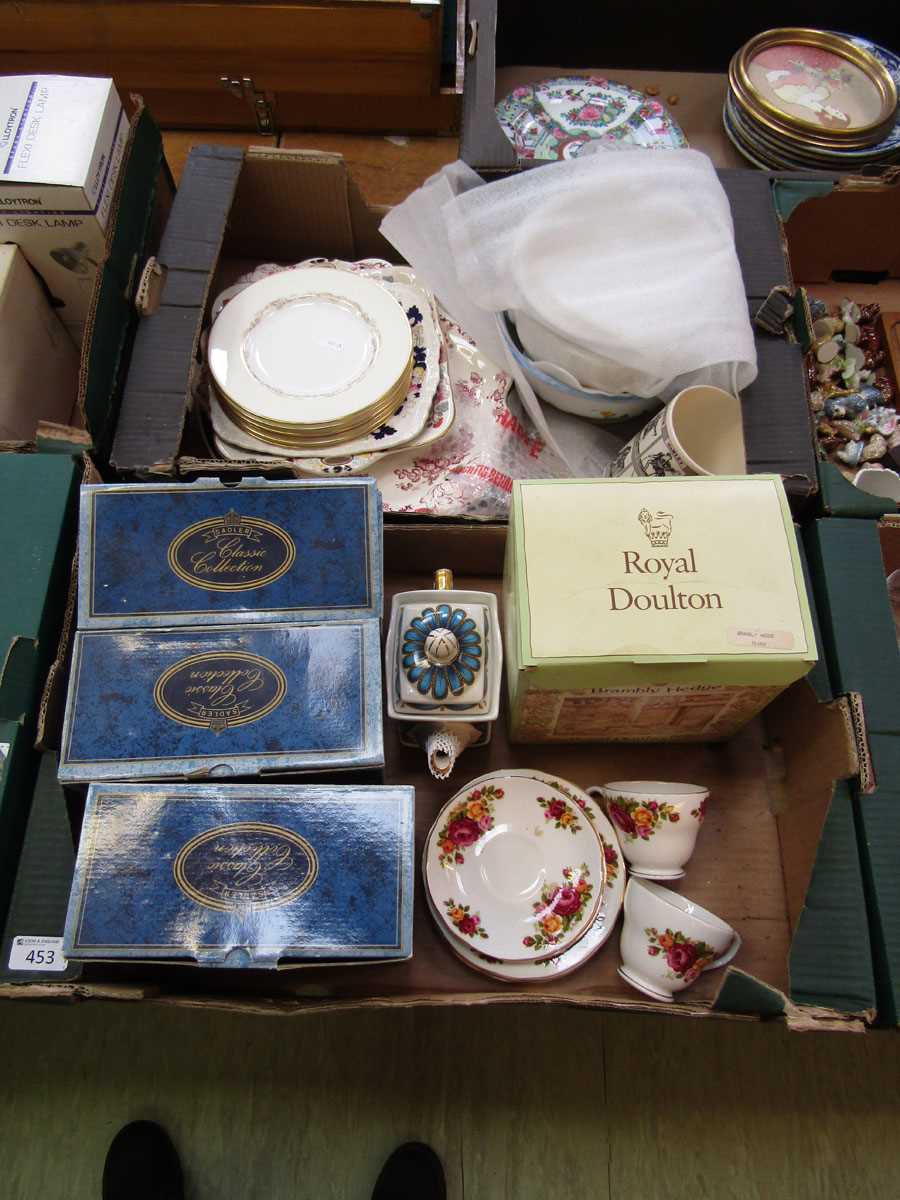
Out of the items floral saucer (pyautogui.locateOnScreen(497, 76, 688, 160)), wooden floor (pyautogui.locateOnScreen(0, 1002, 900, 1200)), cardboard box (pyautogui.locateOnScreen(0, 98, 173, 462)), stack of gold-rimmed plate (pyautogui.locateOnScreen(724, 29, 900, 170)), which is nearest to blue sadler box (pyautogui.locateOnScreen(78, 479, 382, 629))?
cardboard box (pyautogui.locateOnScreen(0, 98, 173, 462))

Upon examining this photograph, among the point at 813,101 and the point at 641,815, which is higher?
the point at 813,101

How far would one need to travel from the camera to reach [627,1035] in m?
1.18

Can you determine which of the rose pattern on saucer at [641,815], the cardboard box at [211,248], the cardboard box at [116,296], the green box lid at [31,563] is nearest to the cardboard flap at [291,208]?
the cardboard box at [211,248]

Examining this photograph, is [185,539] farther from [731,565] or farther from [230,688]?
[731,565]

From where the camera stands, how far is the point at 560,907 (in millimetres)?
929

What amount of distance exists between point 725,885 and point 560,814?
0.20 m

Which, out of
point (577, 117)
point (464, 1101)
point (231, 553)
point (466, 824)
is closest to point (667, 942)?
point (466, 824)

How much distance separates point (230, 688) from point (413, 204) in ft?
2.26

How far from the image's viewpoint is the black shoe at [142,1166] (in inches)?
41.9

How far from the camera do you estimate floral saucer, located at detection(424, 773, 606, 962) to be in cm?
91

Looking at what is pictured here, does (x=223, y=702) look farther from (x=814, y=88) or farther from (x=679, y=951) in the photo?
(x=814, y=88)

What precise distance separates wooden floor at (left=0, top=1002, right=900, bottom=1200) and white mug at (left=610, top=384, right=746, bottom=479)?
73 centimetres

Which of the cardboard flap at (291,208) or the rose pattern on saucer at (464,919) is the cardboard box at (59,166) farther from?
the rose pattern on saucer at (464,919)

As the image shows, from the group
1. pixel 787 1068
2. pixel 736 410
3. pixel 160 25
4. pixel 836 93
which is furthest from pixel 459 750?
pixel 836 93
